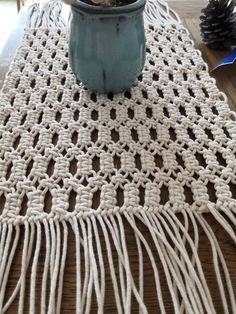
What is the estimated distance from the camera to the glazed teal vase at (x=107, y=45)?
551 millimetres

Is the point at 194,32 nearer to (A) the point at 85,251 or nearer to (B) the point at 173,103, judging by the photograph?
(B) the point at 173,103

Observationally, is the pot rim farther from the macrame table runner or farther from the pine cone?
the pine cone

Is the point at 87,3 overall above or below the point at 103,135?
above

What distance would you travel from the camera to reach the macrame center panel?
0.46 meters

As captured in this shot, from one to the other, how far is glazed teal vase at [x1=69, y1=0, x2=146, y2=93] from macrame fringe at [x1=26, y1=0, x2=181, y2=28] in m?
0.25

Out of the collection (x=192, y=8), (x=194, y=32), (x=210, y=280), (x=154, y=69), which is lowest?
(x=210, y=280)

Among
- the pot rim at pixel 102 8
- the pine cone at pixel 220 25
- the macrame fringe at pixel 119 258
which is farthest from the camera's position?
the pine cone at pixel 220 25

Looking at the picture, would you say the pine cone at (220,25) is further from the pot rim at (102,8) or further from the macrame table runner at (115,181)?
the pot rim at (102,8)

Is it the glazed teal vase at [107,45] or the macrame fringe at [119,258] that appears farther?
the glazed teal vase at [107,45]

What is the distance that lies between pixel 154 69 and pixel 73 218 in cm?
36

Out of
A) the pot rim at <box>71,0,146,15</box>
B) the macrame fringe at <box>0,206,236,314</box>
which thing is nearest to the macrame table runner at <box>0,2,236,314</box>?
the macrame fringe at <box>0,206,236,314</box>

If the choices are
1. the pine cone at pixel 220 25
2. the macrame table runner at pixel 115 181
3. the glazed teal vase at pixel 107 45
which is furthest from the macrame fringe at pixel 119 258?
the pine cone at pixel 220 25

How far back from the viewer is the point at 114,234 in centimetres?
43

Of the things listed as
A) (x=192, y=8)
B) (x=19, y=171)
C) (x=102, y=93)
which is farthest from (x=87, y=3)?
(x=192, y=8)
